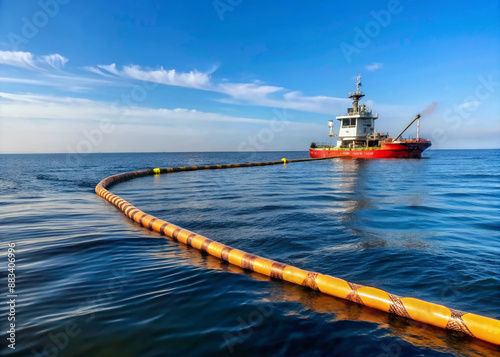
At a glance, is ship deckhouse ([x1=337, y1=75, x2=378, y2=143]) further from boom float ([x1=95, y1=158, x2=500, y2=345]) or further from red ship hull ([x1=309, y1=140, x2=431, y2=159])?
boom float ([x1=95, y1=158, x2=500, y2=345])

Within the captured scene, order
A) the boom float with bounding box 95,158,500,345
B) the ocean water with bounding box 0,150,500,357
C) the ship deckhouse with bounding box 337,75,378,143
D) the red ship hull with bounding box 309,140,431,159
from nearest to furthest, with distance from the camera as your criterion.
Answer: the ocean water with bounding box 0,150,500,357 → the boom float with bounding box 95,158,500,345 → the red ship hull with bounding box 309,140,431,159 → the ship deckhouse with bounding box 337,75,378,143

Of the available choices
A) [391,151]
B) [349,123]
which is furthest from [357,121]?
[391,151]

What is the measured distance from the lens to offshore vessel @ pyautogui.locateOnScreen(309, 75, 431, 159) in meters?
54.1

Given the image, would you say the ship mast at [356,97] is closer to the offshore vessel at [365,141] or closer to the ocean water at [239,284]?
the offshore vessel at [365,141]

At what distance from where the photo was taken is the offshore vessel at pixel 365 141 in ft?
178

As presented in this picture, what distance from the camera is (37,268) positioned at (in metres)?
6.04

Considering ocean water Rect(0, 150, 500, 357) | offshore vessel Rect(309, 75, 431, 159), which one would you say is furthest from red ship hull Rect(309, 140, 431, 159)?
ocean water Rect(0, 150, 500, 357)

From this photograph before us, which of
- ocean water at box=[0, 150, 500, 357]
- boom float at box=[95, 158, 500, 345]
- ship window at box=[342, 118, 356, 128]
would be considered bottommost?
ocean water at box=[0, 150, 500, 357]

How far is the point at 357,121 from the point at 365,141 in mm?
4941

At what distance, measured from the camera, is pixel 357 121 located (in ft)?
192

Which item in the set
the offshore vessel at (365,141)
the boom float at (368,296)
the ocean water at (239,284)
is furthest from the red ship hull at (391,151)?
the boom float at (368,296)

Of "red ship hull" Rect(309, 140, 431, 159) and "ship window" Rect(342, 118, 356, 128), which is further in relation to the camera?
"ship window" Rect(342, 118, 356, 128)

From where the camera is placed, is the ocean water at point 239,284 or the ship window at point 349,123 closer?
the ocean water at point 239,284

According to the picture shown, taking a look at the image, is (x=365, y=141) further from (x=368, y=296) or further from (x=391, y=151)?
(x=368, y=296)
